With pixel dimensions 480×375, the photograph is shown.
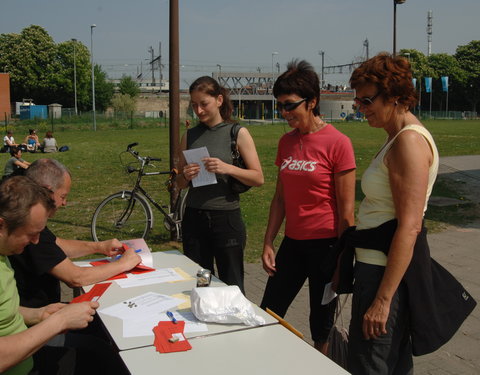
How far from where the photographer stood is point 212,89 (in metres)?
3.58

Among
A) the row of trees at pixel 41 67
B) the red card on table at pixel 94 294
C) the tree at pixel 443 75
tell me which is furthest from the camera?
the tree at pixel 443 75

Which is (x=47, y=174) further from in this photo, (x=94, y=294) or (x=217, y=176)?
(x=217, y=176)

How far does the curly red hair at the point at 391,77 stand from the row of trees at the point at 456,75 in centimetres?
7728

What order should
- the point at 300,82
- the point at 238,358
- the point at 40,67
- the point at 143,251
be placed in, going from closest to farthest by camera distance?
the point at 238,358 < the point at 300,82 < the point at 143,251 < the point at 40,67

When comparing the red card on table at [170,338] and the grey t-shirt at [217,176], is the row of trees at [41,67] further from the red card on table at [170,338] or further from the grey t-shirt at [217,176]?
the red card on table at [170,338]

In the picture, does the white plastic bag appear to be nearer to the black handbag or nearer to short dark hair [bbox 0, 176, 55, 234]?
short dark hair [bbox 0, 176, 55, 234]

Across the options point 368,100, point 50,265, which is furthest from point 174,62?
point 368,100

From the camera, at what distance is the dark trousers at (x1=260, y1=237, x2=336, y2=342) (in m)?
3.05

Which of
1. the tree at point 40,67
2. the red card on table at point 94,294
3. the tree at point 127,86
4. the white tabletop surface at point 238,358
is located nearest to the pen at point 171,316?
the white tabletop surface at point 238,358

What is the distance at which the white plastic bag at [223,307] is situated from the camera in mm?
2334

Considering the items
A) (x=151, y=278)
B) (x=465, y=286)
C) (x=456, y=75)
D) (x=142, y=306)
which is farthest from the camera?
(x=456, y=75)

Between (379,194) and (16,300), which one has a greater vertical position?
(379,194)

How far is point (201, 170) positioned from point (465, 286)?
3.32 metres

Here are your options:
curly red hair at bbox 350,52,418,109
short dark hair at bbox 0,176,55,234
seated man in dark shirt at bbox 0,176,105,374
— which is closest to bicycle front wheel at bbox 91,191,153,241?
seated man in dark shirt at bbox 0,176,105,374
